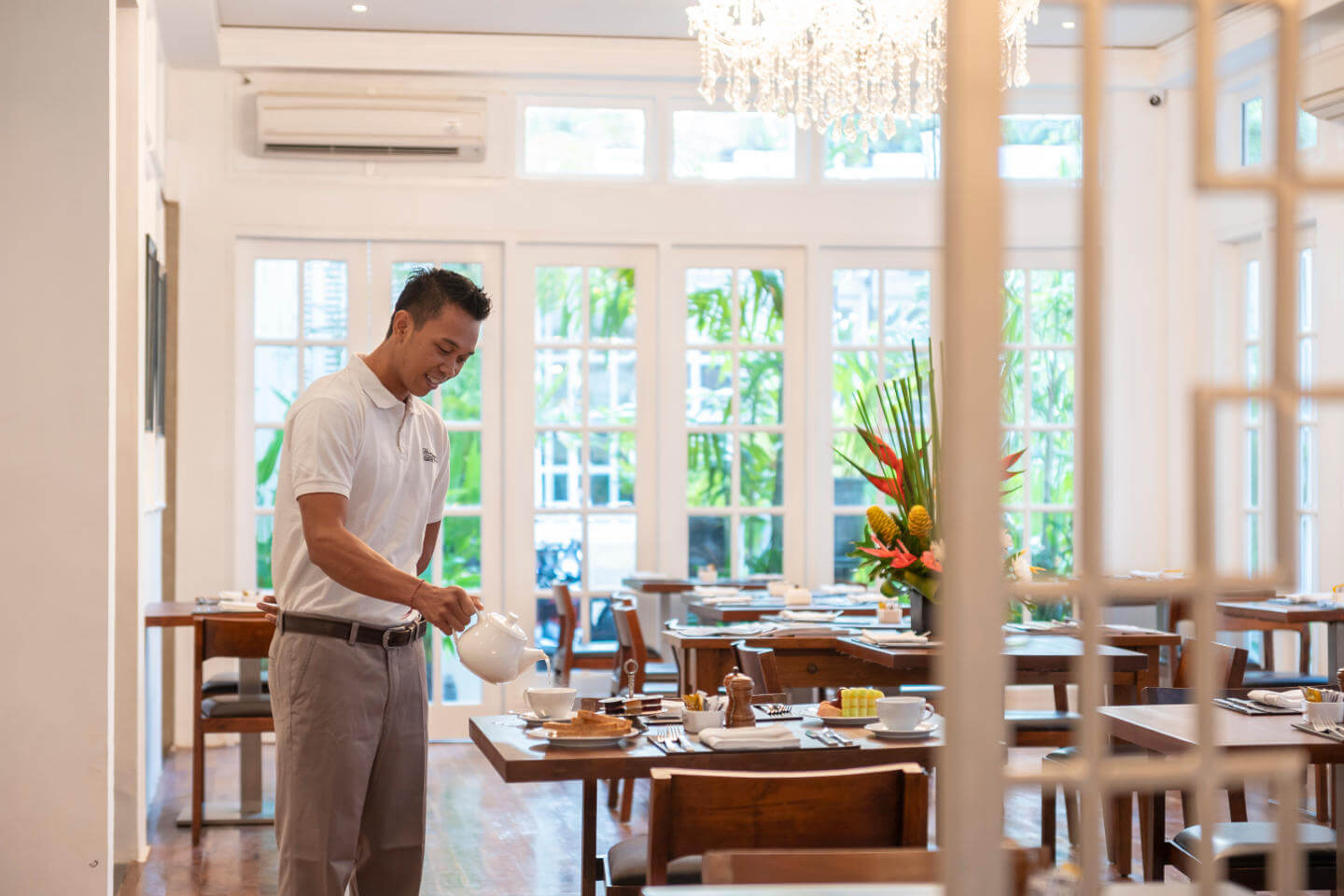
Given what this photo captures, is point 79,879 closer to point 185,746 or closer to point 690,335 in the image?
point 185,746

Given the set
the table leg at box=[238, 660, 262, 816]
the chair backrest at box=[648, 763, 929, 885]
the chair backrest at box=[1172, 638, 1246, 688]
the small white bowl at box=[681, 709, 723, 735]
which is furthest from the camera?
the table leg at box=[238, 660, 262, 816]

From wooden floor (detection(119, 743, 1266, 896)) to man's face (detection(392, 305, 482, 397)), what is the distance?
2.09 m

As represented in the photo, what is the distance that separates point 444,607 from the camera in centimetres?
265

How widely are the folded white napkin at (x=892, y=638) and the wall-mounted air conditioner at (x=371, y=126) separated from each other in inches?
148

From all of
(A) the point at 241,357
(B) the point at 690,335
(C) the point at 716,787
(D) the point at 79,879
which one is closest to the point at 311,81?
(A) the point at 241,357

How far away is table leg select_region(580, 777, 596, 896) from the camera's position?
3.08m

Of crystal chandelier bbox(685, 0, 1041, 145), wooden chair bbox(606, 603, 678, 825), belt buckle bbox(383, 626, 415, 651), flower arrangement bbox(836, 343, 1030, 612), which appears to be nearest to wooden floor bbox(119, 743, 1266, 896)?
wooden chair bbox(606, 603, 678, 825)

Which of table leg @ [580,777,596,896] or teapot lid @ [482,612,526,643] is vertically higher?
teapot lid @ [482,612,526,643]

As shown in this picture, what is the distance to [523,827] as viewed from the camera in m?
5.14

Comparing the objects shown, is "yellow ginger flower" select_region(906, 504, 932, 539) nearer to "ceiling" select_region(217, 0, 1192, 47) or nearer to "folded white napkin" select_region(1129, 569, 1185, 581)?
"folded white napkin" select_region(1129, 569, 1185, 581)

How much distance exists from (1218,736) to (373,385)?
6.34ft

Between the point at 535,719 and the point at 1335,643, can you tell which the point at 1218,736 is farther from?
the point at 1335,643

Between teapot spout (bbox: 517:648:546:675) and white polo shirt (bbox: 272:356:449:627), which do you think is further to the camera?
teapot spout (bbox: 517:648:546:675)

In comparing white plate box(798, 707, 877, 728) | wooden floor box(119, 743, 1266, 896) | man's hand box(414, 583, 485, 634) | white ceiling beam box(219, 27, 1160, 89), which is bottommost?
wooden floor box(119, 743, 1266, 896)
